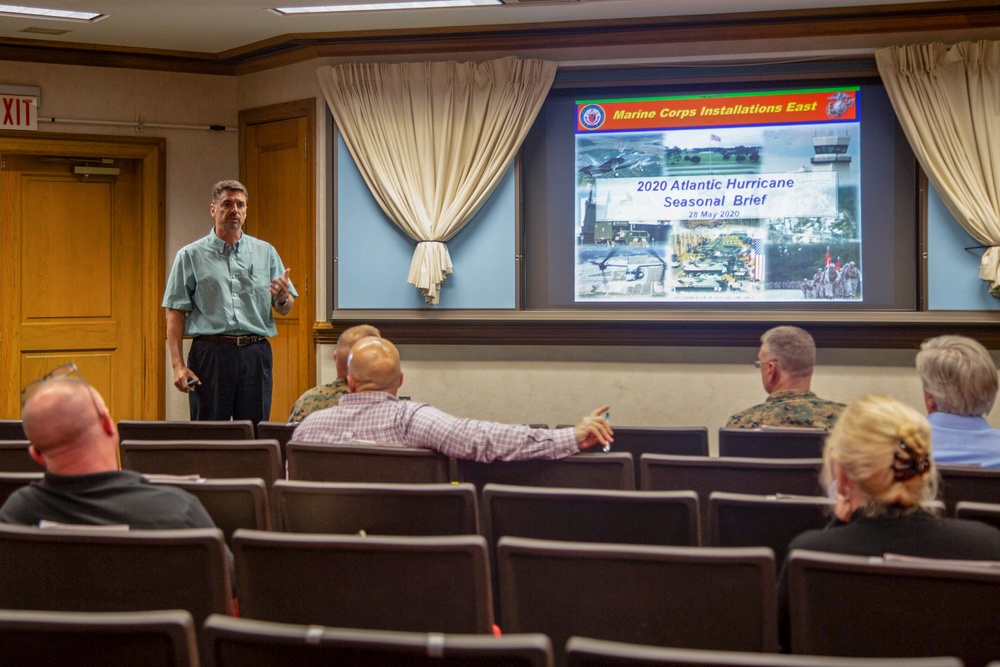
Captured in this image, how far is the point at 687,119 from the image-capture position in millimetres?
5844

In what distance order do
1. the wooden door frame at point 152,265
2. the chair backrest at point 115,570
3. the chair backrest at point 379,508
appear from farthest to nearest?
the wooden door frame at point 152,265 < the chair backrest at point 379,508 < the chair backrest at point 115,570

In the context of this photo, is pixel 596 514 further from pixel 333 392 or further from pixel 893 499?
pixel 333 392

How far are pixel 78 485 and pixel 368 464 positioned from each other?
88 cm

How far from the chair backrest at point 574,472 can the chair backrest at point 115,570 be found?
99 centimetres

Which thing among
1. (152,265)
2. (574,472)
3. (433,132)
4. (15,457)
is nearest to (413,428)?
(574,472)

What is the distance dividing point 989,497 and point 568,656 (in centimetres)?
165

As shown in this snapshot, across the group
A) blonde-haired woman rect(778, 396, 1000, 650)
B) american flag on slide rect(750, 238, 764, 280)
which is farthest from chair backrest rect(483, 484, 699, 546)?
american flag on slide rect(750, 238, 764, 280)

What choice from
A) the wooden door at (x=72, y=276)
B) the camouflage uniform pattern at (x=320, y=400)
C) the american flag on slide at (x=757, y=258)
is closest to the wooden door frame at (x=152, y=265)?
the wooden door at (x=72, y=276)

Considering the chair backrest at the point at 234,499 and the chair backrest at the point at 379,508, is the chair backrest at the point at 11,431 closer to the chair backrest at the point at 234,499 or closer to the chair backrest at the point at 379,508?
the chair backrest at the point at 234,499

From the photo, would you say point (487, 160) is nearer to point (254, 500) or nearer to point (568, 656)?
point (254, 500)

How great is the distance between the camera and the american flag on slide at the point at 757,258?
18.9 feet

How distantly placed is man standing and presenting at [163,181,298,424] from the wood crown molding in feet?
5.92

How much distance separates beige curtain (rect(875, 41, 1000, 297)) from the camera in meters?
5.29

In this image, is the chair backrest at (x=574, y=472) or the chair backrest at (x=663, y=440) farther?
the chair backrest at (x=663, y=440)
